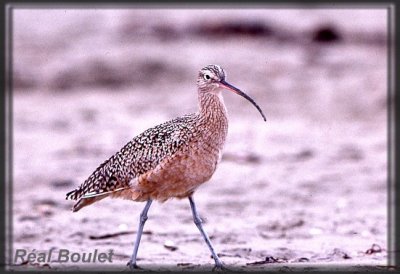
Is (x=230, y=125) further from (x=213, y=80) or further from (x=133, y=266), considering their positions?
(x=133, y=266)

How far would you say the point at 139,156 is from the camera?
703 cm

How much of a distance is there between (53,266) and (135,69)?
12030 mm

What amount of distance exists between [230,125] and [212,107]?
25.9 feet

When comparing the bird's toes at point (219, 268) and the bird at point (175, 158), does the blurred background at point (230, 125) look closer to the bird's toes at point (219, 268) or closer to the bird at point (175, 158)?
the bird's toes at point (219, 268)

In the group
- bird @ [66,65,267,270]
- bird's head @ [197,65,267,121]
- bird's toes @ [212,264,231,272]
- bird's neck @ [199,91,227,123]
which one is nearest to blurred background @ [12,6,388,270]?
bird's toes @ [212,264,231,272]

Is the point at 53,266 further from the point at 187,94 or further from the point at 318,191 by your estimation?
the point at 187,94

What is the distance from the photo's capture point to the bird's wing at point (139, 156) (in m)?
6.95

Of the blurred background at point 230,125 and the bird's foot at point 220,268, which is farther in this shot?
the blurred background at point 230,125

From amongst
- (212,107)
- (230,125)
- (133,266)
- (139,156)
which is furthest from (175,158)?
(230,125)

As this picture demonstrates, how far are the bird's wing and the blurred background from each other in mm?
610

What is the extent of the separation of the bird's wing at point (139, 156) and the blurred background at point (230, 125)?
0.61 metres

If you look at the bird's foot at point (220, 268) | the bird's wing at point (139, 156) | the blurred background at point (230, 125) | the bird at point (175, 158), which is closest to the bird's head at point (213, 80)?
the bird at point (175, 158)

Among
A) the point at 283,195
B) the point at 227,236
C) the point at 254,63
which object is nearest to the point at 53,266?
the point at 227,236

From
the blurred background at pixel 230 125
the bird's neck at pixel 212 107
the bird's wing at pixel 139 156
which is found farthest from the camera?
the blurred background at pixel 230 125
